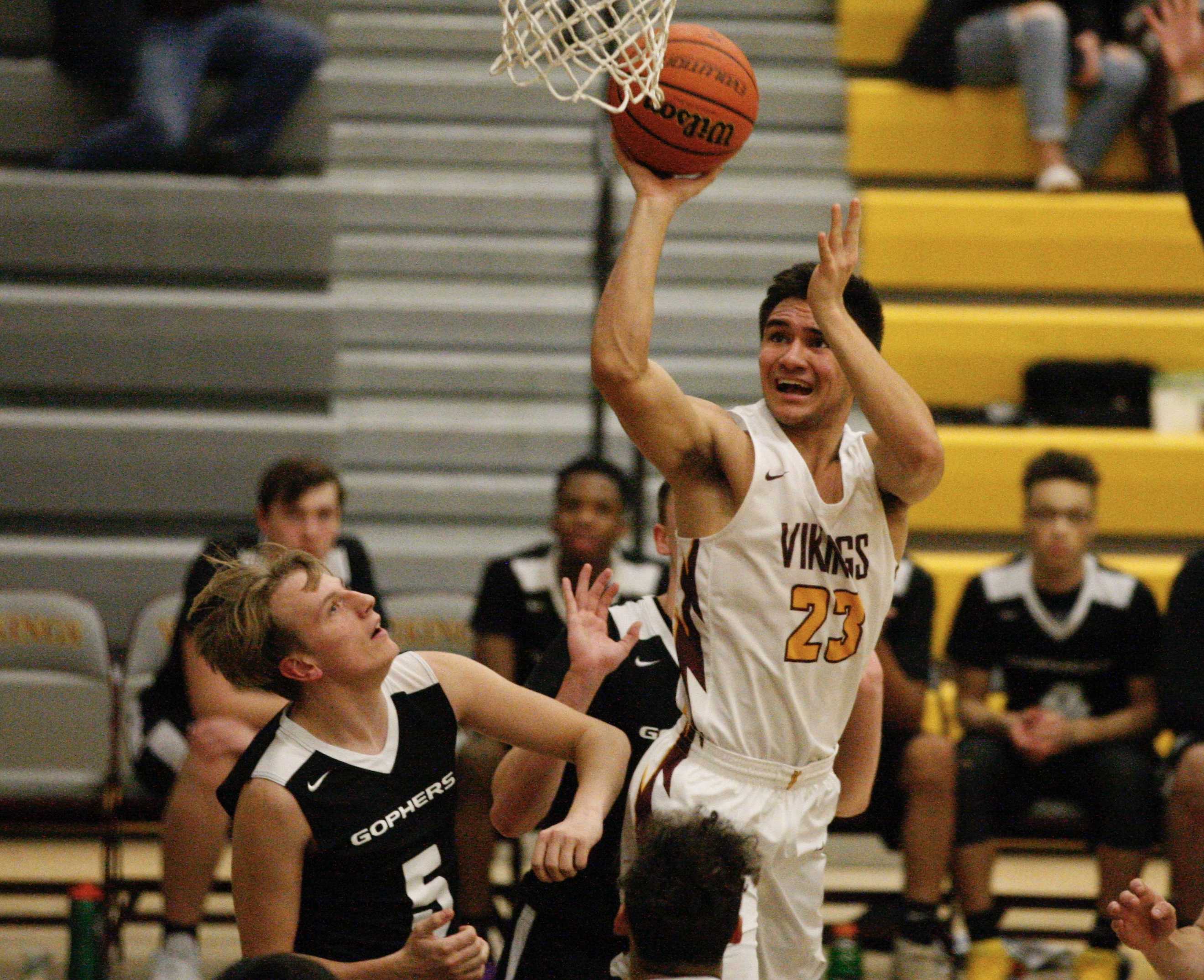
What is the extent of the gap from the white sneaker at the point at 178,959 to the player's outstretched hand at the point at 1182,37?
3.63 metres

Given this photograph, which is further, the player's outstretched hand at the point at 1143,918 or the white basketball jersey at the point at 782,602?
the white basketball jersey at the point at 782,602

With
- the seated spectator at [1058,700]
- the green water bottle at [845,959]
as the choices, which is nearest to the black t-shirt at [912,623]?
the seated spectator at [1058,700]

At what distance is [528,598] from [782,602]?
230cm

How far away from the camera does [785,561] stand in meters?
2.73

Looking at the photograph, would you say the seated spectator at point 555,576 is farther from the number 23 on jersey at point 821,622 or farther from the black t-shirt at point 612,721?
the number 23 on jersey at point 821,622

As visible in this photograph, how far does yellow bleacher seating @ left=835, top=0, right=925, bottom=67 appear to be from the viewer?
25.2 feet

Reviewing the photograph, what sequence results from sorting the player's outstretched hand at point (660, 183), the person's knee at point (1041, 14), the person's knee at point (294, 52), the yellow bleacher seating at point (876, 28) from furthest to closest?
1. the yellow bleacher seating at point (876, 28)
2. the person's knee at point (1041, 14)
3. the person's knee at point (294, 52)
4. the player's outstretched hand at point (660, 183)

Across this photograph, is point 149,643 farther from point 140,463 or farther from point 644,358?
point 644,358

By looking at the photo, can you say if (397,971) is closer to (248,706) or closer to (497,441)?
(248,706)

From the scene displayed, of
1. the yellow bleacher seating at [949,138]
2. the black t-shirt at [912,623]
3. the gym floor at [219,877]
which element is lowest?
the gym floor at [219,877]

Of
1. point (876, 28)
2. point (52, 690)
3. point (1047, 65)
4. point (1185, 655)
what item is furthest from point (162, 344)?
point (1185, 655)

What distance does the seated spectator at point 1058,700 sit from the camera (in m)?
4.64

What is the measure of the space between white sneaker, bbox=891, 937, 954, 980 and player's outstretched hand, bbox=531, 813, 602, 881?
2.34m

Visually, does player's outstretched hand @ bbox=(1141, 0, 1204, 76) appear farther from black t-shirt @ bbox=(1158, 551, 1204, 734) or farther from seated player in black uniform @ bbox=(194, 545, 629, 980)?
seated player in black uniform @ bbox=(194, 545, 629, 980)
